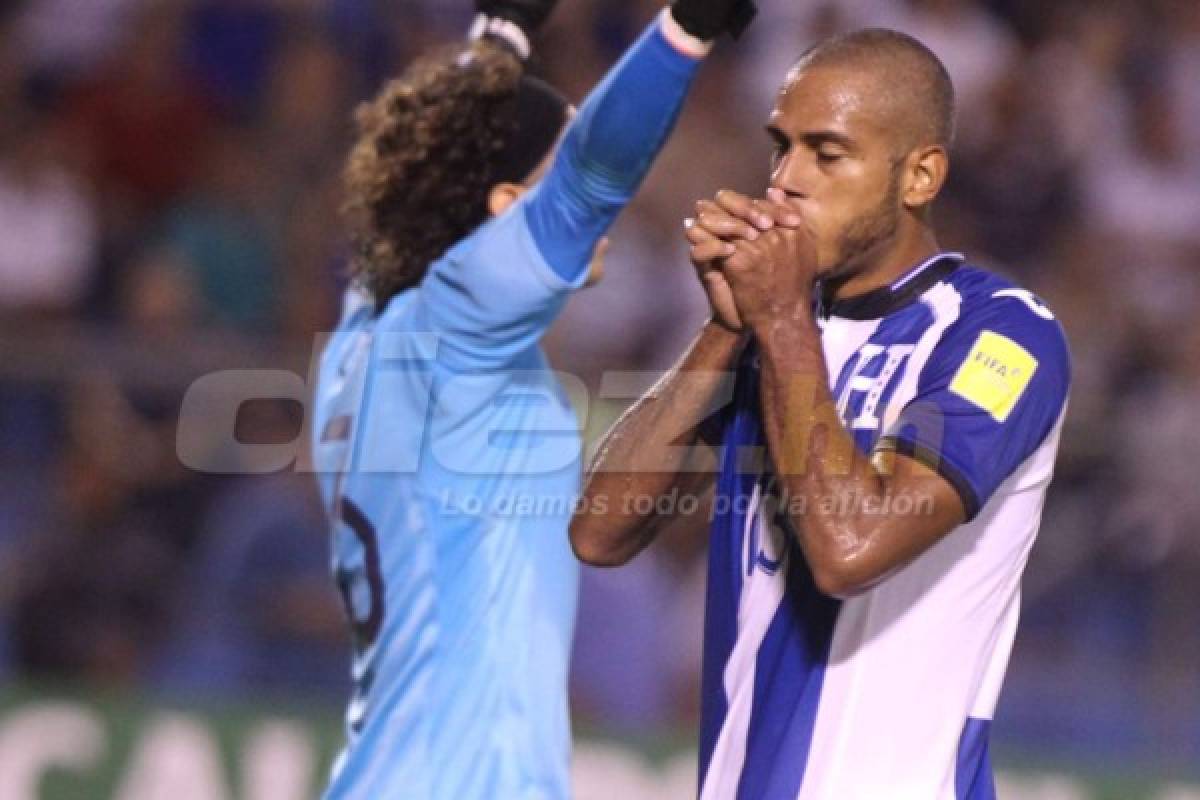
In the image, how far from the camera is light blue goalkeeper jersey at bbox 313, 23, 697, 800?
4.19 m

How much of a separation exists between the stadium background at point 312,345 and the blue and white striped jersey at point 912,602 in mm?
3622

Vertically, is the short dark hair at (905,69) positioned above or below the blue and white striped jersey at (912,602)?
above

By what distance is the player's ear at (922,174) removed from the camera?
347 cm

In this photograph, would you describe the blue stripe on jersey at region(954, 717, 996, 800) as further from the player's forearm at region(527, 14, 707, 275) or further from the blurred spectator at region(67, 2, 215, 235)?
the blurred spectator at region(67, 2, 215, 235)

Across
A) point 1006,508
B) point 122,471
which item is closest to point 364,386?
point 1006,508

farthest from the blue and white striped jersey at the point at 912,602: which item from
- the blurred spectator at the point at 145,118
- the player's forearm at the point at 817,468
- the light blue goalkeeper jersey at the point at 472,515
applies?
the blurred spectator at the point at 145,118

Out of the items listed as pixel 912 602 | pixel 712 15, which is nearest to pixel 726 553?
pixel 912 602

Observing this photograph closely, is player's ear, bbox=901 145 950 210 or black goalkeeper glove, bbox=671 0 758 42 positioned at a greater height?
black goalkeeper glove, bbox=671 0 758 42

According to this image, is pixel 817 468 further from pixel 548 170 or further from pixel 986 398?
pixel 548 170

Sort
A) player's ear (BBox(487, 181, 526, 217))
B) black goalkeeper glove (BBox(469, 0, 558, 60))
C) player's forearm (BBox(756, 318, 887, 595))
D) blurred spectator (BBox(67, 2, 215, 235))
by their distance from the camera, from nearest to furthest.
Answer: player's forearm (BBox(756, 318, 887, 595)) → player's ear (BBox(487, 181, 526, 217)) → black goalkeeper glove (BBox(469, 0, 558, 60)) → blurred spectator (BBox(67, 2, 215, 235))

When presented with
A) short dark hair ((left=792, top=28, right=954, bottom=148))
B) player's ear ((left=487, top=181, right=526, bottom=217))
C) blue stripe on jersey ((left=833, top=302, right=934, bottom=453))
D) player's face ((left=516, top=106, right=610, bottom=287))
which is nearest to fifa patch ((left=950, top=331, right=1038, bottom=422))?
blue stripe on jersey ((left=833, top=302, right=934, bottom=453))

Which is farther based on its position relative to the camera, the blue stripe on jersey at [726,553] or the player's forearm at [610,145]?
the player's forearm at [610,145]

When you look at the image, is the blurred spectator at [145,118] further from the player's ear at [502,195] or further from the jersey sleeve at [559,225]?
the jersey sleeve at [559,225]

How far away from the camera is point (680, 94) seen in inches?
156
